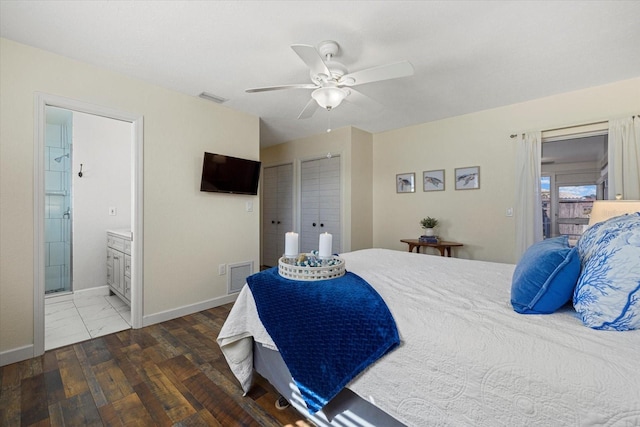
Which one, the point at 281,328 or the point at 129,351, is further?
the point at 129,351

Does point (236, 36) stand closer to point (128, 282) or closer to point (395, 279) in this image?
point (395, 279)

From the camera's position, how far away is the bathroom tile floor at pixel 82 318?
8.17 feet

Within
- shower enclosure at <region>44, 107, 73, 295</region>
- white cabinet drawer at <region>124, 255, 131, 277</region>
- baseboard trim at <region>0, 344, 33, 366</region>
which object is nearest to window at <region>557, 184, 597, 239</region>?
white cabinet drawer at <region>124, 255, 131, 277</region>

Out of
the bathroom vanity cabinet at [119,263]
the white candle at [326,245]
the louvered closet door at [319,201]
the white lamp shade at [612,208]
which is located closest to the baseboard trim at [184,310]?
the bathroom vanity cabinet at [119,263]

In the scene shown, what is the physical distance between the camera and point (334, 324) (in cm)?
120

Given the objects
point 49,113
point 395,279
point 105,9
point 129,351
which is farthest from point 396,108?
point 49,113

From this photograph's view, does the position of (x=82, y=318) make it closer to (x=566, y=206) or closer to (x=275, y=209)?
(x=275, y=209)

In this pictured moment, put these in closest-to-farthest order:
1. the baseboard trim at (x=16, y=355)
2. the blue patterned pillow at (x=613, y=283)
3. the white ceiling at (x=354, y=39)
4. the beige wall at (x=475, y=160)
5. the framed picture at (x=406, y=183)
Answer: the blue patterned pillow at (x=613, y=283) < the white ceiling at (x=354, y=39) < the baseboard trim at (x=16, y=355) < the beige wall at (x=475, y=160) < the framed picture at (x=406, y=183)

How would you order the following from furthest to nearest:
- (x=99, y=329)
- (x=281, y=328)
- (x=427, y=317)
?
(x=99, y=329), (x=281, y=328), (x=427, y=317)

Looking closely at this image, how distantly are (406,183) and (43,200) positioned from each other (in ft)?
13.4

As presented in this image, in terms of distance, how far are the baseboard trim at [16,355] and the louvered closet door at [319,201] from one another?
3.31 metres

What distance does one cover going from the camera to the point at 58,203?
12.1 ft

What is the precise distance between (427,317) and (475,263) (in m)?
1.23

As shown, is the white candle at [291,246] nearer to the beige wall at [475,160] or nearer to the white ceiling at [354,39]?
the white ceiling at [354,39]
